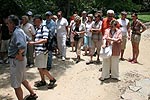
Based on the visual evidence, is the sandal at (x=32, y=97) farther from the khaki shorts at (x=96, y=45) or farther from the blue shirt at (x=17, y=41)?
the khaki shorts at (x=96, y=45)

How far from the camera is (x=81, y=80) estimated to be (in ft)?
30.2

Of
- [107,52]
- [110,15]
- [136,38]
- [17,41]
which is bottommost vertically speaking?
[107,52]

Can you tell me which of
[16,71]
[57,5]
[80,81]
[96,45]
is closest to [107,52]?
A: [80,81]

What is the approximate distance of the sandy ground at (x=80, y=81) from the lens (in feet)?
26.6

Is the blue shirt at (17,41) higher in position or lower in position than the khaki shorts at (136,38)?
higher

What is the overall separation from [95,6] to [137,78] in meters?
17.7

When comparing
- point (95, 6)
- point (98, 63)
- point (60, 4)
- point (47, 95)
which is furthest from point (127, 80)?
point (95, 6)

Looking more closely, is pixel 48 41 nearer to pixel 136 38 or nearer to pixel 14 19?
pixel 14 19

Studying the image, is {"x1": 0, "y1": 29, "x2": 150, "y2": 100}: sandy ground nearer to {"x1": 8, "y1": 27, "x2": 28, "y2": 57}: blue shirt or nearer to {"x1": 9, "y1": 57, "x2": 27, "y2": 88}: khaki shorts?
{"x1": 9, "y1": 57, "x2": 27, "y2": 88}: khaki shorts

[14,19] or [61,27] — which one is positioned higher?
[14,19]

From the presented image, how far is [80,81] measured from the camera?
360 inches

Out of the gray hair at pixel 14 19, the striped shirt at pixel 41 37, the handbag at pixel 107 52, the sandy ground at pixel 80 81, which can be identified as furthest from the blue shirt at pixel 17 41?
the handbag at pixel 107 52

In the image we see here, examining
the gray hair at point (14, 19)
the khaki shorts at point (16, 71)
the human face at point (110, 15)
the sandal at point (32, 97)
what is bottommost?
the sandal at point (32, 97)

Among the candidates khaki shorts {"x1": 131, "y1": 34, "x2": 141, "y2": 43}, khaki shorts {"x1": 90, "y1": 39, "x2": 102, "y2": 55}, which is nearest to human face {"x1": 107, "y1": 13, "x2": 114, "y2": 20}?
khaki shorts {"x1": 90, "y1": 39, "x2": 102, "y2": 55}
